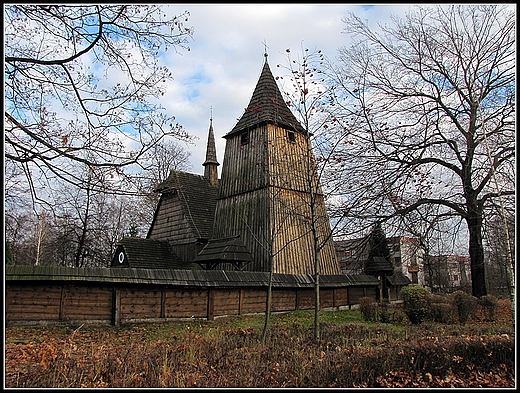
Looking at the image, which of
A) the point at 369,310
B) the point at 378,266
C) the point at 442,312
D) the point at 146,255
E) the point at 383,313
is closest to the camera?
the point at 442,312

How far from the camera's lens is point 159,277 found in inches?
545

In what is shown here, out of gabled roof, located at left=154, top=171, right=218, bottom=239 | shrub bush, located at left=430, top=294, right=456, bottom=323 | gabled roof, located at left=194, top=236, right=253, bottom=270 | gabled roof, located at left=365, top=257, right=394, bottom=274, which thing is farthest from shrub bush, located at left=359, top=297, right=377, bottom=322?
gabled roof, located at left=154, top=171, right=218, bottom=239

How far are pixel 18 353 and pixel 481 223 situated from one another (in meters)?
12.1

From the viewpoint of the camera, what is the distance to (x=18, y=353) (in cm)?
806

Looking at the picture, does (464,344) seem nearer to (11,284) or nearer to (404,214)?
(404,214)

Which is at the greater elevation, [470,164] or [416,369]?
[470,164]

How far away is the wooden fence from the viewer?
11805 millimetres

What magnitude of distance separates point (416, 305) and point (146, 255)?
639 inches

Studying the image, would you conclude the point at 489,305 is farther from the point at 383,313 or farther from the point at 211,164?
the point at 211,164

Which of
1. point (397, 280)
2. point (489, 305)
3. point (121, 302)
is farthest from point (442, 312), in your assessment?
point (397, 280)

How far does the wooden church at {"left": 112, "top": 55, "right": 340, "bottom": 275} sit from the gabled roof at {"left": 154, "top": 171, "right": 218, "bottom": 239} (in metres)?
0.07

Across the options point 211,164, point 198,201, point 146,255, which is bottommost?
point 146,255

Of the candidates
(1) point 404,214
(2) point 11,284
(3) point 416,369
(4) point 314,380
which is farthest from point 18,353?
(1) point 404,214

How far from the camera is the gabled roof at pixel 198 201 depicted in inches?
994
